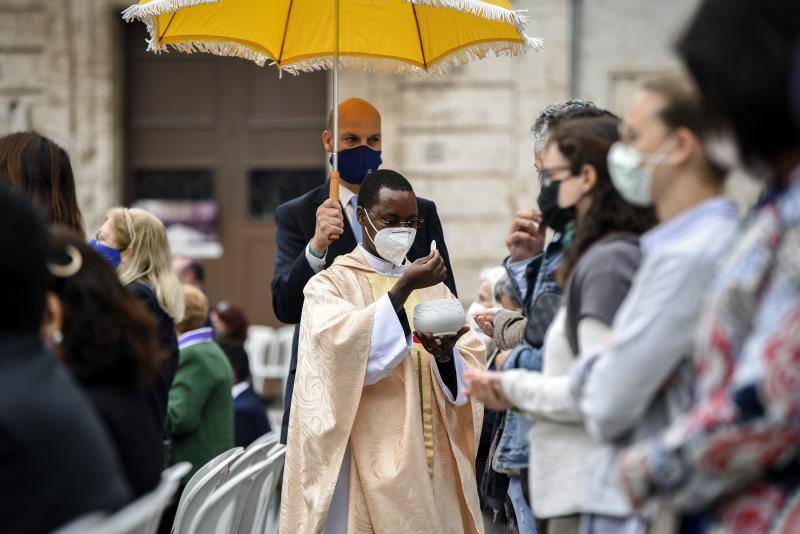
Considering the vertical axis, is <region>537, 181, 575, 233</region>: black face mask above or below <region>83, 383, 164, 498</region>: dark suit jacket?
above

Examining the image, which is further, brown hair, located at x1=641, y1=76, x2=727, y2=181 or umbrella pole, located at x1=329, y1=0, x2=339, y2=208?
umbrella pole, located at x1=329, y1=0, x2=339, y2=208

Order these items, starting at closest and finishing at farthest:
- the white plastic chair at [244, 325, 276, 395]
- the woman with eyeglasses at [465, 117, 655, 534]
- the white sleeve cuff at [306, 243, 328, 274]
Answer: the woman with eyeglasses at [465, 117, 655, 534], the white sleeve cuff at [306, 243, 328, 274], the white plastic chair at [244, 325, 276, 395]

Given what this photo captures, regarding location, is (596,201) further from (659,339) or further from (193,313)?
(193,313)

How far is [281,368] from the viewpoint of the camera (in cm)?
1225

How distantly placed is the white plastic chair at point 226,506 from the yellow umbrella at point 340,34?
1759mm

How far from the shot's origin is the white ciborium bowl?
12.9 ft

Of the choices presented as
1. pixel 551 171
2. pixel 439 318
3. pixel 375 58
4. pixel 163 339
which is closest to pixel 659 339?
pixel 551 171

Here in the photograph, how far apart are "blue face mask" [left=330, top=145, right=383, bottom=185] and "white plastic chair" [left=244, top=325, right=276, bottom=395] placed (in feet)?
24.4

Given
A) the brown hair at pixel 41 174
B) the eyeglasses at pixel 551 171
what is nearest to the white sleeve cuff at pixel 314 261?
the brown hair at pixel 41 174

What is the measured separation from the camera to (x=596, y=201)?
2990mm

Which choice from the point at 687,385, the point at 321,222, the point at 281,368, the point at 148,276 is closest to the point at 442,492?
the point at 321,222

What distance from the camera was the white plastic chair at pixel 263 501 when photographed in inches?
182

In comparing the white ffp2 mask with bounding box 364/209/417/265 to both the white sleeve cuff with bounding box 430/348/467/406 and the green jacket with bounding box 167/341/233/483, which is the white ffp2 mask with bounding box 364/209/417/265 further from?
the green jacket with bounding box 167/341/233/483

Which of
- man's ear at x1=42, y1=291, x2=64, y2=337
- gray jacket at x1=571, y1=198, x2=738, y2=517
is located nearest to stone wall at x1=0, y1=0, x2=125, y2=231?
man's ear at x1=42, y1=291, x2=64, y2=337
